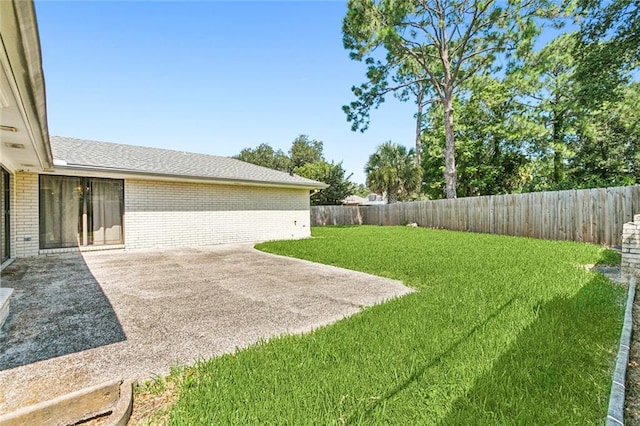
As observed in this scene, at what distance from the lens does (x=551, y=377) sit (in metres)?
2.24

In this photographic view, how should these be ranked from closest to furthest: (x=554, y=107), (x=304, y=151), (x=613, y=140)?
(x=613, y=140), (x=554, y=107), (x=304, y=151)

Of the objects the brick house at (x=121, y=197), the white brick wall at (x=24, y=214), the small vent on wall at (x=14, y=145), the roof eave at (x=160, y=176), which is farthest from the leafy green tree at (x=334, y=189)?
the small vent on wall at (x=14, y=145)

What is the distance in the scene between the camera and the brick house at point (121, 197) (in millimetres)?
7242

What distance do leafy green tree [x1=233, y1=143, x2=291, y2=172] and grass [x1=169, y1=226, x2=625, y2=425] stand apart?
40.2 m

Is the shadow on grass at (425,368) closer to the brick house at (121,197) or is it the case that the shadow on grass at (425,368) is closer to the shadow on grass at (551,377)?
the shadow on grass at (551,377)

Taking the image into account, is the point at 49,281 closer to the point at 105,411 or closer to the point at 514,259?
the point at 105,411

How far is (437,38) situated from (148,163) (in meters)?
15.9

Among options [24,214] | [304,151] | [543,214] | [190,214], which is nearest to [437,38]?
[543,214]

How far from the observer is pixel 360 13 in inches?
583

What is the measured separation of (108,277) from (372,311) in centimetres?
510

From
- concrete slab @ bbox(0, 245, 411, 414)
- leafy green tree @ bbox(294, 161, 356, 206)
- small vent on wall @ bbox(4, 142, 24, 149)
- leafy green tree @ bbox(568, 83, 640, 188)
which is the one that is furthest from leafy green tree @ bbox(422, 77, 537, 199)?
small vent on wall @ bbox(4, 142, 24, 149)

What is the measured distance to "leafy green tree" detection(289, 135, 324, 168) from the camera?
43594mm

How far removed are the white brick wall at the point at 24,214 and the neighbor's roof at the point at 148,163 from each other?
0.97m

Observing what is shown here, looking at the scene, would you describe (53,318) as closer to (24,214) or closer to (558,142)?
(24,214)
